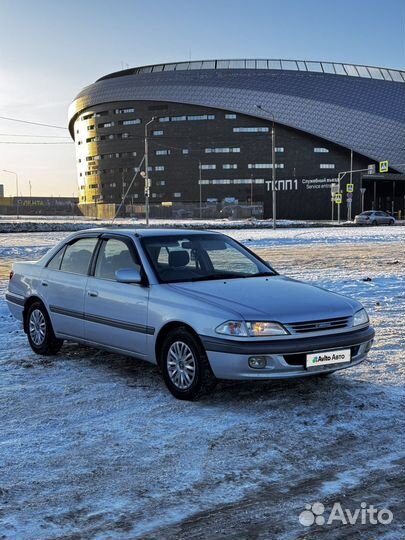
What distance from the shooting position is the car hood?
534 centimetres

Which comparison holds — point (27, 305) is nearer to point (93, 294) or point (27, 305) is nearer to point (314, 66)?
point (93, 294)

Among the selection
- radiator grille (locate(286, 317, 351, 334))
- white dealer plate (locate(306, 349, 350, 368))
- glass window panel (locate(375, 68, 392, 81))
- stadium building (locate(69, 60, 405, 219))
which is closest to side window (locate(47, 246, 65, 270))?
radiator grille (locate(286, 317, 351, 334))

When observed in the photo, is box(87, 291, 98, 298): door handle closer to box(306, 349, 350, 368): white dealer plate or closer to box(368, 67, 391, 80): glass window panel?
box(306, 349, 350, 368): white dealer plate

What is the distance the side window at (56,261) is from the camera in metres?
7.40

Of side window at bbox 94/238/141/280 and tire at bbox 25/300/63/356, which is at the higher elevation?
side window at bbox 94/238/141/280

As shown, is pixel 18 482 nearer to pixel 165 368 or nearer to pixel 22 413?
pixel 22 413

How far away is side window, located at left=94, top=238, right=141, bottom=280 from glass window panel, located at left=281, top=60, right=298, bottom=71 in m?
124

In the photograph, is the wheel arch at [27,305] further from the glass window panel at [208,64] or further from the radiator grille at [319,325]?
the glass window panel at [208,64]

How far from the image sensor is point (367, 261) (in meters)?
18.9

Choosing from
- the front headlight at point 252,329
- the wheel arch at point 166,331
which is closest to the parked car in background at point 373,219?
the wheel arch at point 166,331

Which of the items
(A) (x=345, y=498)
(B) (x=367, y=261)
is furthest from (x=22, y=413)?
(B) (x=367, y=261)

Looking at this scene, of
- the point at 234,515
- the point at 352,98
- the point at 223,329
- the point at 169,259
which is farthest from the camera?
the point at 352,98

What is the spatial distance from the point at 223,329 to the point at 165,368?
2.53ft

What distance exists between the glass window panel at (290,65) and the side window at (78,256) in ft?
405
